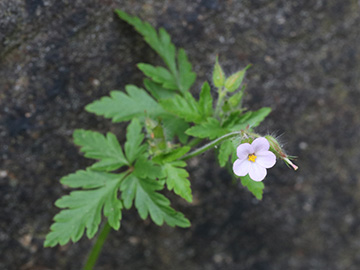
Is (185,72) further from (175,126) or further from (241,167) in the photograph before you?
(241,167)

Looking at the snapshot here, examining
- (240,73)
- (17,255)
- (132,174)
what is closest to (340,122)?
(240,73)

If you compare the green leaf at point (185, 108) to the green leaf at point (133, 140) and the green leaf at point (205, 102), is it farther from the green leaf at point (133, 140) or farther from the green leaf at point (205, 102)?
the green leaf at point (133, 140)

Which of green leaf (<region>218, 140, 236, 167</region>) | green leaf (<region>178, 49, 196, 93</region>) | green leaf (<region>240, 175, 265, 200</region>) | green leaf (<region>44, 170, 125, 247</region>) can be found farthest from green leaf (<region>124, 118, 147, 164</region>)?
green leaf (<region>240, 175, 265, 200</region>)

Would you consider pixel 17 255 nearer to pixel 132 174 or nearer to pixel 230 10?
pixel 132 174

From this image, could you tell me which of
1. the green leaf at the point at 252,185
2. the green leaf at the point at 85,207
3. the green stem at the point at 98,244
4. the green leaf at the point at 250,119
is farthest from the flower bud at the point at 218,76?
the green stem at the point at 98,244

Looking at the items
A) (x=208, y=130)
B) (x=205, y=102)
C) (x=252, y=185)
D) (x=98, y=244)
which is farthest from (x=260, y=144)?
(x=98, y=244)
